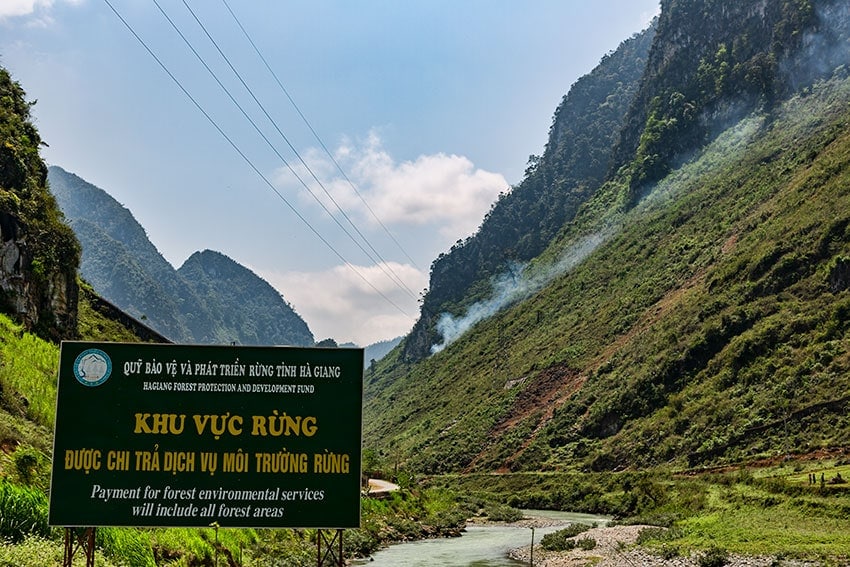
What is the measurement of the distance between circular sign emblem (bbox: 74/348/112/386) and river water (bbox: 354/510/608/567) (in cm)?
1847

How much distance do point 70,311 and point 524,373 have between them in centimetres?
8703

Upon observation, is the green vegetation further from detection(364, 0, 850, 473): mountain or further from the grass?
the grass

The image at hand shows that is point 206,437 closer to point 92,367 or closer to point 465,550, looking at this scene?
point 92,367

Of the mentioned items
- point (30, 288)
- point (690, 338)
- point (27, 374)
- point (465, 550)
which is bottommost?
point (465, 550)

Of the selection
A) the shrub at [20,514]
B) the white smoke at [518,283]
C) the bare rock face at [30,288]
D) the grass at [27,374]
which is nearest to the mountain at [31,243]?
the bare rock face at [30,288]

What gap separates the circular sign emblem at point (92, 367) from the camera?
40.7ft

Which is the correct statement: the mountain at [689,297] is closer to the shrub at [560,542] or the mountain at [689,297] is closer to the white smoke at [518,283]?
the white smoke at [518,283]

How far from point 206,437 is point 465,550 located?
26594mm

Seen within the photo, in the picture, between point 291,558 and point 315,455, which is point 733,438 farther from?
point 315,455

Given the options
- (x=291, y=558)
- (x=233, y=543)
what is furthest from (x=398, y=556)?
(x=233, y=543)

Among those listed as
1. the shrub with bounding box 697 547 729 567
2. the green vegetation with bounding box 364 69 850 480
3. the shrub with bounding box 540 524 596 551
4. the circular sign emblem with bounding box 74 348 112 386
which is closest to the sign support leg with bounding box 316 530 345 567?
the circular sign emblem with bounding box 74 348 112 386

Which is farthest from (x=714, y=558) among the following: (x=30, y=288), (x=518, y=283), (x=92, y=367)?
(x=518, y=283)

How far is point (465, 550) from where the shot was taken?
35969 millimetres

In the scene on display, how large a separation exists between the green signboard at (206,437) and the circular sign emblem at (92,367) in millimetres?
17
